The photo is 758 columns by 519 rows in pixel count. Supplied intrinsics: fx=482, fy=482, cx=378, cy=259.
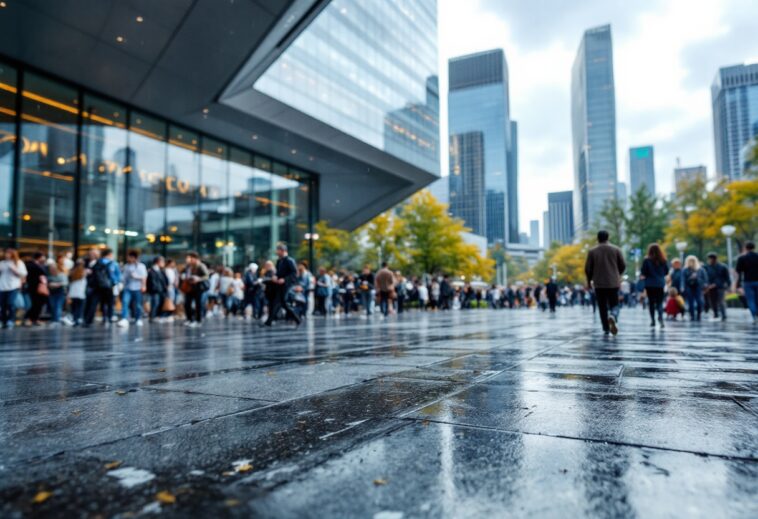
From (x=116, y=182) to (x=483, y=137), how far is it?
414 feet

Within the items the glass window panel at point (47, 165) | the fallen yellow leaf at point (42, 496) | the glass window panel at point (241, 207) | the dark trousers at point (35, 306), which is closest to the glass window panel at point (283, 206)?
the glass window panel at point (241, 207)

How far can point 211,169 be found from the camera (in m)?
25.3

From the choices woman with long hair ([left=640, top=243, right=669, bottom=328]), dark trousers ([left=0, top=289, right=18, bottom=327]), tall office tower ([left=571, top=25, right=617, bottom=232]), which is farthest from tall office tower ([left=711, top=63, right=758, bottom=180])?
dark trousers ([left=0, top=289, right=18, bottom=327])

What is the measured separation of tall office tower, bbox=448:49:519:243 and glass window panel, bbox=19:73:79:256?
3914 inches

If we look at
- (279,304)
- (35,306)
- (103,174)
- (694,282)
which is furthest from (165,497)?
(103,174)

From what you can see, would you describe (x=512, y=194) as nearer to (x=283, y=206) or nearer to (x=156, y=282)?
(x=283, y=206)

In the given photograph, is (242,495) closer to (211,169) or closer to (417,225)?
(211,169)

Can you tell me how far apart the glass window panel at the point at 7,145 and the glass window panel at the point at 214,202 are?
839cm

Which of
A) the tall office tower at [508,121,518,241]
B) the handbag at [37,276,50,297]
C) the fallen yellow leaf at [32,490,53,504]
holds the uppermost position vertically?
the tall office tower at [508,121,518,241]

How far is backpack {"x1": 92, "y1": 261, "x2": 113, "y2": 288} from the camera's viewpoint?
12.5 meters

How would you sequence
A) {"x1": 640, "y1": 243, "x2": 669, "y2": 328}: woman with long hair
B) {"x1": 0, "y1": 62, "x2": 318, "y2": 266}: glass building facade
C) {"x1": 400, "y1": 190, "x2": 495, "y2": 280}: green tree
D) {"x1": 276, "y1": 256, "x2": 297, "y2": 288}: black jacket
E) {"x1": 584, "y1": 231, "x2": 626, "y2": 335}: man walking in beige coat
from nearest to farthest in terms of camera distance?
1. {"x1": 584, "y1": 231, "x2": 626, "y2": 335}: man walking in beige coat
2. {"x1": 640, "y1": 243, "x2": 669, "y2": 328}: woman with long hair
3. {"x1": 276, "y1": 256, "x2": 297, "y2": 288}: black jacket
4. {"x1": 0, "y1": 62, "x2": 318, "y2": 266}: glass building facade
5. {"x1": 400, "y1": 190, "x2": 495, "y2": 280}: green tree

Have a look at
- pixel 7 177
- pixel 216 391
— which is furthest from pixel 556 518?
pixel 7 177

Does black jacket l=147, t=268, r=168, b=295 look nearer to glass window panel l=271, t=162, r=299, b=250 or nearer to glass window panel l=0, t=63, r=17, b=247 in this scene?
glass window panel l=0, t=63, r=17, b=247

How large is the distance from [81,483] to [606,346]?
5.97 metres
